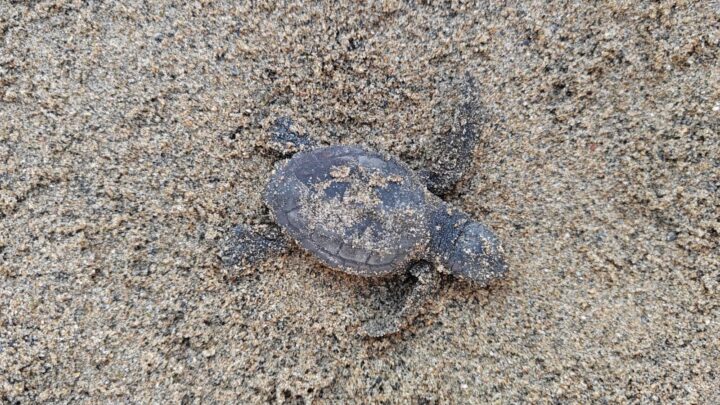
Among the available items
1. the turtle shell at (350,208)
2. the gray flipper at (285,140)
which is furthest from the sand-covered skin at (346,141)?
the turtle shell at (350,208)

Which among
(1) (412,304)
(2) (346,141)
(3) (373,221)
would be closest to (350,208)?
(3) (373,221)

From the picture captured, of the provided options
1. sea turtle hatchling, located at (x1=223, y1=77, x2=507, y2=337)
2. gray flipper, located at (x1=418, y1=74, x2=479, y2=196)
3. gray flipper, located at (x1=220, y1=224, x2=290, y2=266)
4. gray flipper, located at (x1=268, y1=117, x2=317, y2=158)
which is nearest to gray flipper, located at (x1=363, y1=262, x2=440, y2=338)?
sea turtle hatchling, located at (x1=223, y1=77, x2=507, y2=337)

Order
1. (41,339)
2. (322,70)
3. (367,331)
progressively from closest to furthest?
1. (41,339)
2. (367,331)
3. (322,70)

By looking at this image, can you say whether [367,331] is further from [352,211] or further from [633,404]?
[633,404]

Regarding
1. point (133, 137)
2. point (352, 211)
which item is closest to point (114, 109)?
point (133, 137)

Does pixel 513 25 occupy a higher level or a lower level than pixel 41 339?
higher
